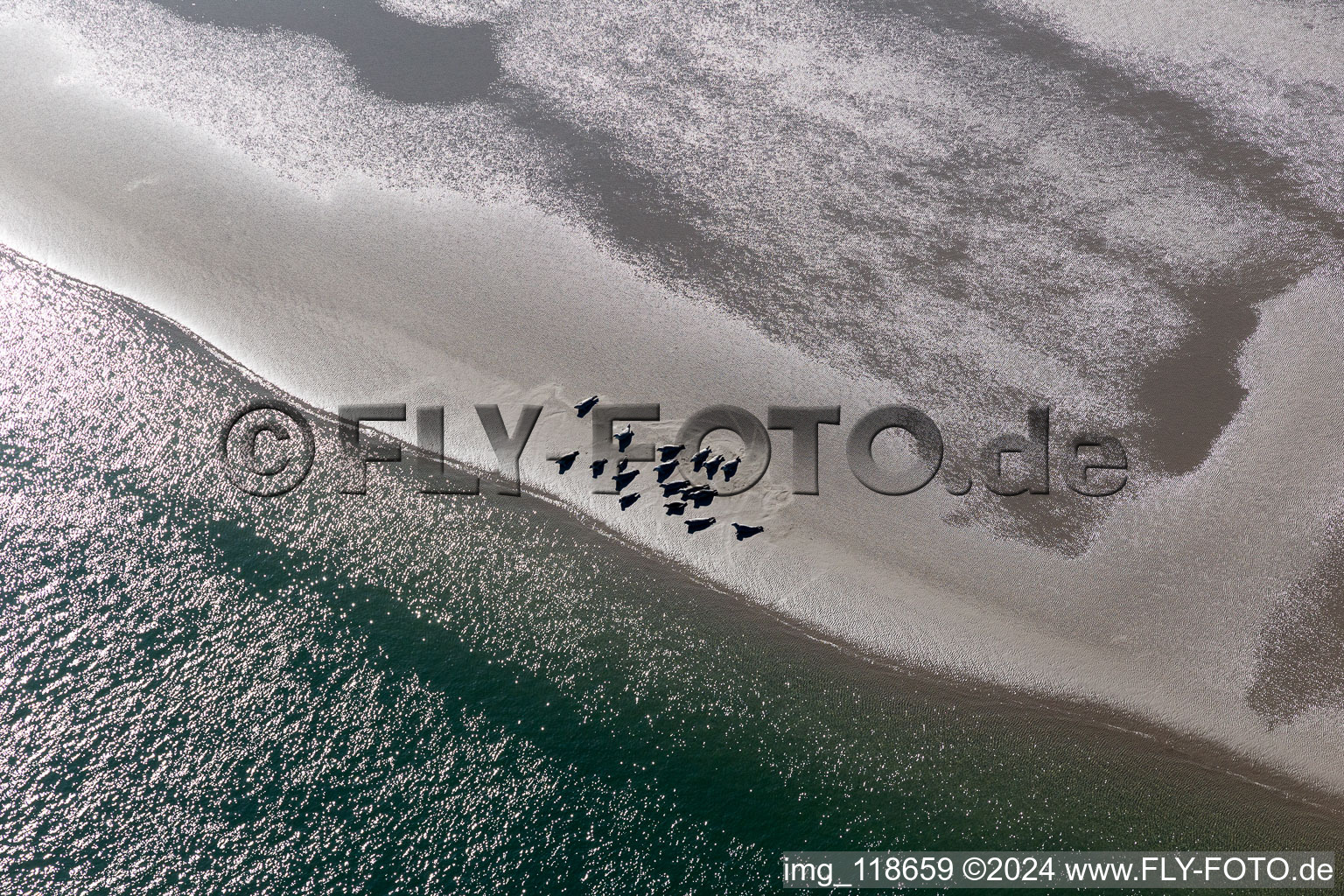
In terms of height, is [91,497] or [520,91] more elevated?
[520,91]

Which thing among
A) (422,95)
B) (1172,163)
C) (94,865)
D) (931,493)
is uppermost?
(1172,163)

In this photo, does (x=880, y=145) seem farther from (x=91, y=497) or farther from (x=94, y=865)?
(x=94, y=865)

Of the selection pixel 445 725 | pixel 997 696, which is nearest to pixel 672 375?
pixel 445 725

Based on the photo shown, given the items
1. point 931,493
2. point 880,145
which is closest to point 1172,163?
point 880,145

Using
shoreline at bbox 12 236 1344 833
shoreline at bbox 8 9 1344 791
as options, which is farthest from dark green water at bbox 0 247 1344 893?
shoreline at bbox 8 9 1344 791

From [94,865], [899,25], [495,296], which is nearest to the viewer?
[94,865]

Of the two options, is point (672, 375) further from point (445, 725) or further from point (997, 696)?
point (997, 696)

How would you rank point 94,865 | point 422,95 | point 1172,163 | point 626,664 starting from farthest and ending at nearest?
point 422,95, point 1172,163, point 626,664, point 94,865

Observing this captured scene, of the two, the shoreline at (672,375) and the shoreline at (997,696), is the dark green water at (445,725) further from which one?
the shoreline at (672,375)
